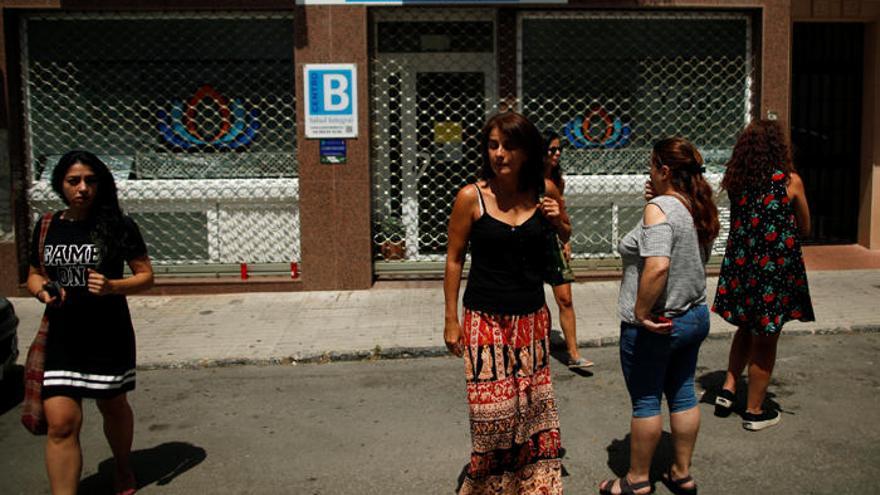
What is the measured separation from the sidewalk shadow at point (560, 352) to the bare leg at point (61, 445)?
12.0ft

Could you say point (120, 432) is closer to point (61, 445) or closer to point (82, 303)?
point (61, 445)

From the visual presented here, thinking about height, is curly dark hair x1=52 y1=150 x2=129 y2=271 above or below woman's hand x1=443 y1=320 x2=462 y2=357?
above

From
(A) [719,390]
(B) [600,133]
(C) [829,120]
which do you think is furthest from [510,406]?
(C) [829,120]

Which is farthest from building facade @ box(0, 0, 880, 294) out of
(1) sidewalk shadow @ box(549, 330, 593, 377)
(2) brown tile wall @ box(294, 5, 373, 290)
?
(1) sidewalk shadow @ box(549, 330, 593, 377)

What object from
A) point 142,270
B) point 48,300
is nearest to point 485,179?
point 142,270

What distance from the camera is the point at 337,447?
489 cm

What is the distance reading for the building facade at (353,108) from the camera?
9.36 m

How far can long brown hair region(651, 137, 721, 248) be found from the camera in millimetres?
3912

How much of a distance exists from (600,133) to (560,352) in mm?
4000

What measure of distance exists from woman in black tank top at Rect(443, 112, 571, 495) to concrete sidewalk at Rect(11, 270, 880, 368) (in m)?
3.23

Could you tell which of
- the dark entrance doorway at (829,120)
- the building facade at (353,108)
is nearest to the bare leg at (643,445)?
the building facade at (353,108)

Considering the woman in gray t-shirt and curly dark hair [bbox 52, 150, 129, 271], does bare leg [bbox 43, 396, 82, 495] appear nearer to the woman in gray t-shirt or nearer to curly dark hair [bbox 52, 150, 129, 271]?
curly dark hair [bbox 52, 150, 129, 271]

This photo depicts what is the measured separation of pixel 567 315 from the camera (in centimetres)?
622

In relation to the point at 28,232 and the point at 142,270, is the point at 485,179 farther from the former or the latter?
the point at 28,232
